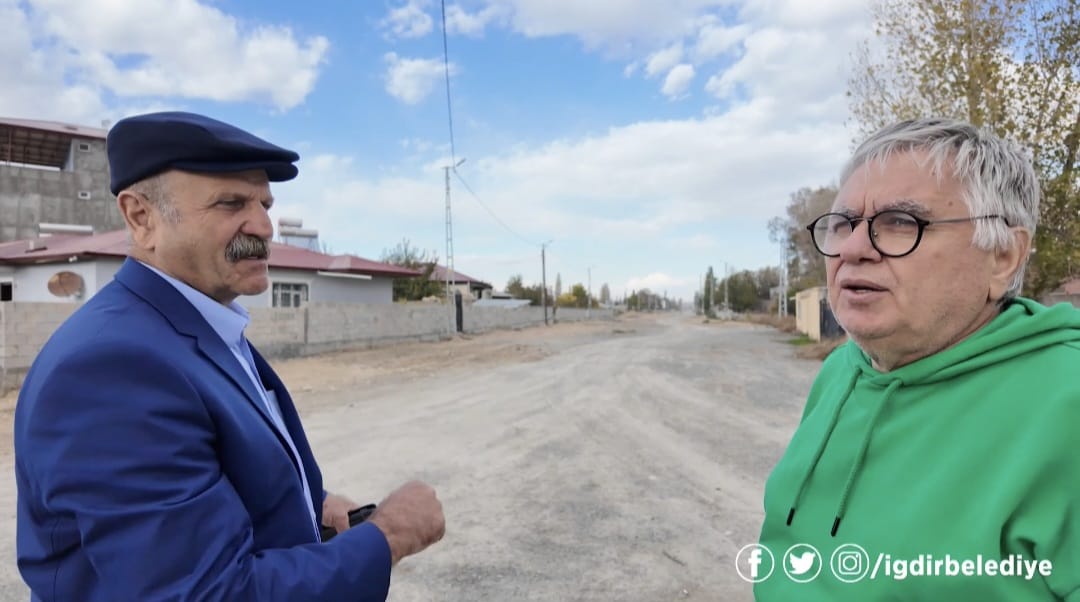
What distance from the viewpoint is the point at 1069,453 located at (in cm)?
108

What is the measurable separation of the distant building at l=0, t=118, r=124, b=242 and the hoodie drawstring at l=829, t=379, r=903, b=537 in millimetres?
31966

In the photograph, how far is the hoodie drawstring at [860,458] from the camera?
4.60 ft

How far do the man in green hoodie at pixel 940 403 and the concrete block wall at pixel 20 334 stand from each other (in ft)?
43.3

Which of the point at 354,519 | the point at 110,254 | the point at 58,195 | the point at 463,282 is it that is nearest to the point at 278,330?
the point at 110,254

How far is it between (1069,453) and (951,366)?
0.26 m

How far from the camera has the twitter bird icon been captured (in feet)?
4.75

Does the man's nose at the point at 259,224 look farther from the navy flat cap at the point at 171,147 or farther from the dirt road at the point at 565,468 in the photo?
the dirt road at the point at 565,468

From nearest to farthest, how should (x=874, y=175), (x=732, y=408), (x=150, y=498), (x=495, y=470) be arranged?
(x=150, y=498), (x=874, y=175), (x=495, y=470), (x=732, y=408)

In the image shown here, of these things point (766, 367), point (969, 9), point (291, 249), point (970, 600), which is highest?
point (969, 9)

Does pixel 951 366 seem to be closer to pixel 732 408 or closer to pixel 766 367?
pixel 732 408

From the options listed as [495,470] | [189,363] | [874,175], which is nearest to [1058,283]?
[495,470]

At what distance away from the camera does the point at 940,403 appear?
4.24 feet

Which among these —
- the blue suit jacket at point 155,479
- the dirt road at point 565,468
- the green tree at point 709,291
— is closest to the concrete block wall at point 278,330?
the dirt road at point 565,468

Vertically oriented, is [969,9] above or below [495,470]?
above
